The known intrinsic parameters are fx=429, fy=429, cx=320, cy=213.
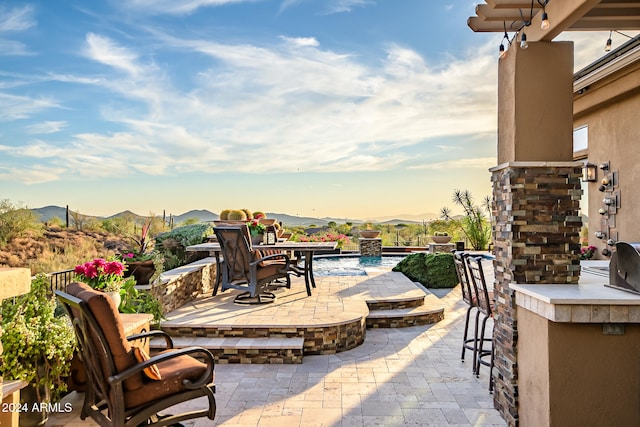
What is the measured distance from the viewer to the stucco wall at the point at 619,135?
7617 millimetres

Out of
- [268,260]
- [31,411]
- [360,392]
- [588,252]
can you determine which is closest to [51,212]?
[268,260]

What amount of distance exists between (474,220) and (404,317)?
8016 millimetres

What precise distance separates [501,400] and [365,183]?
65.3 feet

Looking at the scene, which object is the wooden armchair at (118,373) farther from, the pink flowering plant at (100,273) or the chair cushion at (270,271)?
the chair cushion at (270,271)

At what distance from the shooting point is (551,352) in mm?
2543

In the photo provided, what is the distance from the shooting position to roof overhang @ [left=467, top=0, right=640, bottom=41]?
9.13ft

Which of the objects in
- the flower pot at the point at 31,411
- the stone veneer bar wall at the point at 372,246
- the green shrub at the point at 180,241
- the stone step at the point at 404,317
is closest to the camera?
the flower pot at the point at 31,411

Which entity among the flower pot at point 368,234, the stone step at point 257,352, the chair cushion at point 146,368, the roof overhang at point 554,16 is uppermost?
the roof overhang at point 554,16

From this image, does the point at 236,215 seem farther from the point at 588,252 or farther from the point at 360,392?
the point at 588,252

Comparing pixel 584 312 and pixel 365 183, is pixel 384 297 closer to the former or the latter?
pixel 584 312

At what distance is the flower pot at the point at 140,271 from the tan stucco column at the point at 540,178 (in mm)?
3809

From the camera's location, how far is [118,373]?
223 centimetres

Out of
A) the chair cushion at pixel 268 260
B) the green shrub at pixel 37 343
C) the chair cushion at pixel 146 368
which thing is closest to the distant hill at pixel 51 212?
the chair cushion at pixel 268 260

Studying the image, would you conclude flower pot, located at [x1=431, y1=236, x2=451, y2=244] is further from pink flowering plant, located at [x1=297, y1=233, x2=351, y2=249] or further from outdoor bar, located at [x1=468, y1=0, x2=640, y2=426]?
outdoor bar, located at [x1=468, y1=0, x2=640, y2=426]
